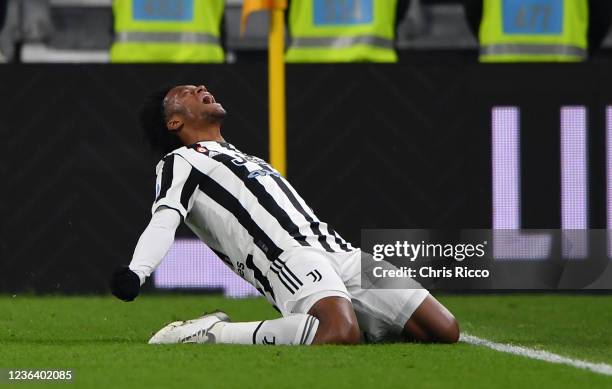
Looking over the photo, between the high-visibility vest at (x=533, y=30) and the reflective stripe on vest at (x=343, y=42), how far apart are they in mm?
639

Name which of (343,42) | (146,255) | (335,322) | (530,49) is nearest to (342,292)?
(335,322)

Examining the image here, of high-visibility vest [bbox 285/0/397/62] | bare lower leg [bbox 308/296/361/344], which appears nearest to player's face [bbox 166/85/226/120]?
bare lower leg [bbox 308/296/361/344]

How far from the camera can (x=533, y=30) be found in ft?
30.8

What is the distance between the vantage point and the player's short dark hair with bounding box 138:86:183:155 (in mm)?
6406

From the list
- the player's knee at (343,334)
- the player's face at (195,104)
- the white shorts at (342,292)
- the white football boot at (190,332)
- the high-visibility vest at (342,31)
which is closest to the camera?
the player's knee at (343,334)

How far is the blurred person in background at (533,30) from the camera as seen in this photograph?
932cm

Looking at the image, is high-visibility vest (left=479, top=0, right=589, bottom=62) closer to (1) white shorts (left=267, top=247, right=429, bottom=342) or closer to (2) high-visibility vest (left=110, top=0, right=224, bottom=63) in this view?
(2) high-visibility vest (left=110, top=0, right=224, bottom=63)

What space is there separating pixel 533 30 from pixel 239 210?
3950 millimetres

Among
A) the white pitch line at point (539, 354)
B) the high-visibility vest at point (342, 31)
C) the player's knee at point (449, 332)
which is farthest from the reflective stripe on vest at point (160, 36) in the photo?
the player's knee at point (449, 332)

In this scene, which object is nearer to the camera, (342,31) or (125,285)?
(125,285)

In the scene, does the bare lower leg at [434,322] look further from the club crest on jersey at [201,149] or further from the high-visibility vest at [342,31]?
the high-visibility vest at [342,31]

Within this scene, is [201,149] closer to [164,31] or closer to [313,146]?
[313,146]

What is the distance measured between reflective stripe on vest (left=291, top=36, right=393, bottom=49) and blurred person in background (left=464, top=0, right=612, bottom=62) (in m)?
0.64

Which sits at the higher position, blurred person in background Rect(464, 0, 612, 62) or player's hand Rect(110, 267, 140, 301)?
blurred person in background Rect(464, 0, 612, 62)
